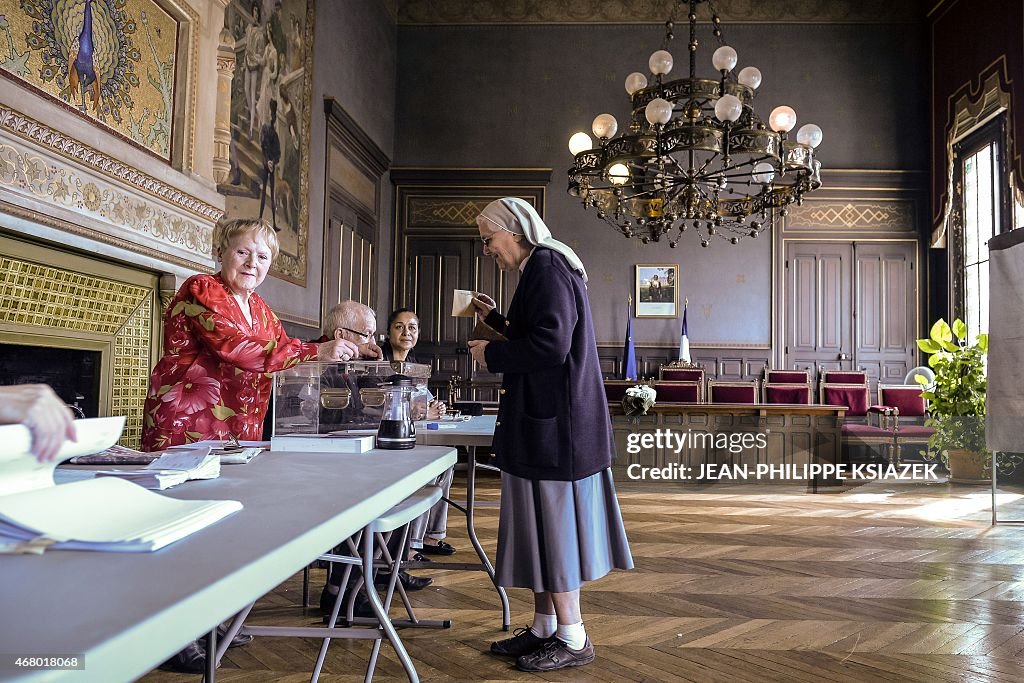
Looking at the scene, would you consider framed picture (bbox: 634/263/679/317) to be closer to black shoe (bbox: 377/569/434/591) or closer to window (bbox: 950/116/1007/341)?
window (bbox: 950/116/1007/341)

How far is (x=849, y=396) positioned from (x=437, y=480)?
25.8ft

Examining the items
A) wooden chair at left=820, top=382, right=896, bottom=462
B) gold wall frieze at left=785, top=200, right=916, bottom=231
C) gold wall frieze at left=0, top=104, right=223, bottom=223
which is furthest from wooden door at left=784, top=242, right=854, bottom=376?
gold wall frieze at left=0, top=104, right=223, bottom=223

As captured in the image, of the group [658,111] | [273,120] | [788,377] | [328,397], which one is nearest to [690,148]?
[658,111]

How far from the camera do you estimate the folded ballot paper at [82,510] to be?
806 millimetres

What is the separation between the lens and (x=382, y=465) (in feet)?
5.46

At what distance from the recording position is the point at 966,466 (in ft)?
23.3

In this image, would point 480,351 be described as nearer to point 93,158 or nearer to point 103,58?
point 93,158

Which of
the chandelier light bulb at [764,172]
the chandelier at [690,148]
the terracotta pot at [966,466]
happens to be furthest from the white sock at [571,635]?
the terracotta pot at [966,466]

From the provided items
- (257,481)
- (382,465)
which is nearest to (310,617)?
(382,465)

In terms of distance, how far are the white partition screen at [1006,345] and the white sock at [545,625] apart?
5.87ft

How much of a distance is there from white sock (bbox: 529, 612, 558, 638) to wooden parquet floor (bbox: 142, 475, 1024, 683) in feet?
0.48

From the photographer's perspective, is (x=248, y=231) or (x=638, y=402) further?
(x=638, y=402)

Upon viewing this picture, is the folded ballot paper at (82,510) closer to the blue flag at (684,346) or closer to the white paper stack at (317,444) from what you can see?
the white paper stack at (317,444)

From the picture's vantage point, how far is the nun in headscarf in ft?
7.90
